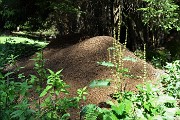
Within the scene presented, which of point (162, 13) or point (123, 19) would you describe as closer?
point (162, 13)

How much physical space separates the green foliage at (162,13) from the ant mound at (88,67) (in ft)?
3.36

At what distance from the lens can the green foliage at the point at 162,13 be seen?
6414mm

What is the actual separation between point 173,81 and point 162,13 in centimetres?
193

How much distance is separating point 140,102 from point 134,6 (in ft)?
13.5

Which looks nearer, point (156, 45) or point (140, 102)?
point (140, 102)

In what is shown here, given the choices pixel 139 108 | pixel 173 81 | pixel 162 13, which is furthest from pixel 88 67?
pixel 162 13

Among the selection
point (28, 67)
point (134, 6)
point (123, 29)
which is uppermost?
point (134, 6)

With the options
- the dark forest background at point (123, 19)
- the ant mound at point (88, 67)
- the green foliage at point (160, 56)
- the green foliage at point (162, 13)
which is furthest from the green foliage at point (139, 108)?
the green foliage at point (160, 56)

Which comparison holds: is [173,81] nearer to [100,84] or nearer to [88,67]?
[88,67]

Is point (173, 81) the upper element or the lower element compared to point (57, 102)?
lower

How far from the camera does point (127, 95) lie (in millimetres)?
3955

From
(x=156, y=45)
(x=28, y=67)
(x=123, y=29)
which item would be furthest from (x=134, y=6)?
(x=28, y=67)

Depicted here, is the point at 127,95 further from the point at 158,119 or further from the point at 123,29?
the point at 123,29

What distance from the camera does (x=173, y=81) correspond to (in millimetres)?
5184
